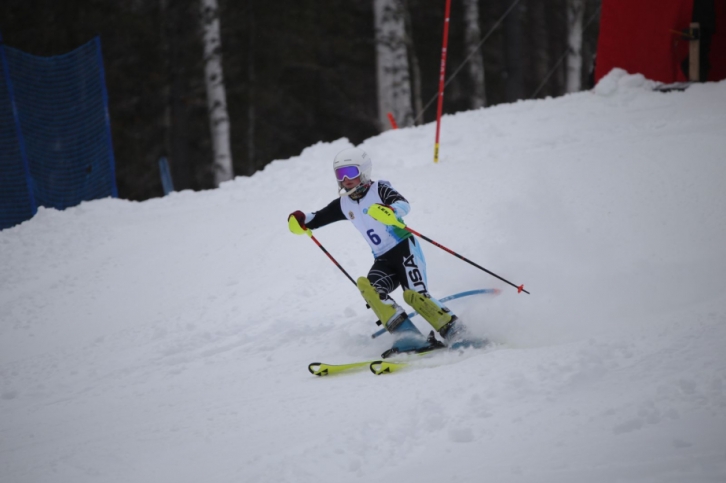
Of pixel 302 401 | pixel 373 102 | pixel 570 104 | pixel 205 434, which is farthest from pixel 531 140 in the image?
pixel 373 102

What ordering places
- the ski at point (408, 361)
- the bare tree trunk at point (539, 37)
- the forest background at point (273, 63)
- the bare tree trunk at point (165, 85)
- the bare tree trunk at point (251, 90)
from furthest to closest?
the bare tree trunk at point (539, 37), the bare tree trunk at point (251, 90), the bare tree trunk at point (165, 85), the forest background at point (273, 63), the ski at point (408, 361)

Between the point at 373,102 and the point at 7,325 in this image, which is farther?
the point at 373,102

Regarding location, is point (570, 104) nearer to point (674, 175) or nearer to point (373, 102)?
point (674, 175)

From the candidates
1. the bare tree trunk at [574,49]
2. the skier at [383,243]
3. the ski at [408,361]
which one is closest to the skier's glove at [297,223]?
the skier at [383,243]

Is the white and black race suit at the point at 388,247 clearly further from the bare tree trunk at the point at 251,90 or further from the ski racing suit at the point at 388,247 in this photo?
the bare tree trunk at the point at 251,90

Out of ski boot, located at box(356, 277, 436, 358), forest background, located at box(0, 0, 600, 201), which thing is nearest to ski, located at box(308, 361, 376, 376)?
ski boot, located at box(356, 277, 436, 358)

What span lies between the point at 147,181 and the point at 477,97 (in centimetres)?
940

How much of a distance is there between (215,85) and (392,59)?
336 cm

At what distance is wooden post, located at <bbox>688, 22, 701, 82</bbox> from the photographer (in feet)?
30.5

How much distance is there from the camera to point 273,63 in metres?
20.1

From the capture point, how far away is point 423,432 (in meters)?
3.22

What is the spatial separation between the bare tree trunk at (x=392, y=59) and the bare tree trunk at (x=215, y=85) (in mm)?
2973

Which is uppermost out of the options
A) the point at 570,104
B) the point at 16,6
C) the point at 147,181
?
the point at 16,6

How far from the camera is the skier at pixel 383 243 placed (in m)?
4.78
